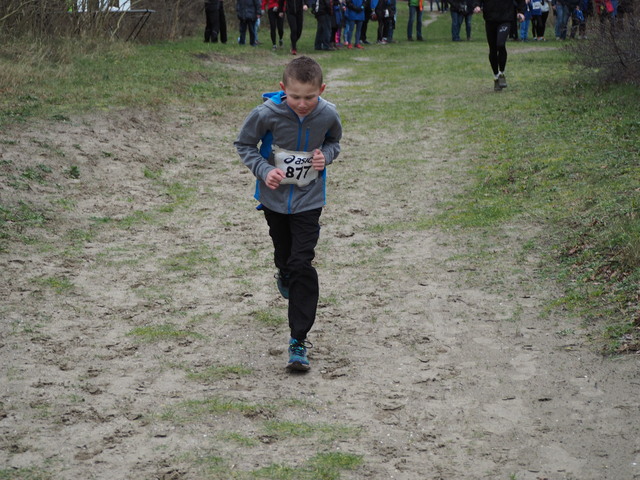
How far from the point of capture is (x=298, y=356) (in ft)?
17.5

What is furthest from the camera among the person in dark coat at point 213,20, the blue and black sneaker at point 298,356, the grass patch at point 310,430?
the person in dark coat at point 213,20

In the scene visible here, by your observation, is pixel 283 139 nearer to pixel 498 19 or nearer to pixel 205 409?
pixel 205 409

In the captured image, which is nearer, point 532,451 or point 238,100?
point 532,451

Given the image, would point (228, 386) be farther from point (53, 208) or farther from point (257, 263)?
point (53, 208)

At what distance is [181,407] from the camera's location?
4.78 meters

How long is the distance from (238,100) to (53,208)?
707 cm

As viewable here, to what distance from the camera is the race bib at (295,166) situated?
17.6 ft

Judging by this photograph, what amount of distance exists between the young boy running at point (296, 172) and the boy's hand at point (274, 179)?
0.21 feet

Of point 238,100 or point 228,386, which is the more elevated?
point 238,100

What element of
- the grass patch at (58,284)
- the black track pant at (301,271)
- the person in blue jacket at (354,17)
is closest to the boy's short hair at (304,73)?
the black track pant at (301,271)

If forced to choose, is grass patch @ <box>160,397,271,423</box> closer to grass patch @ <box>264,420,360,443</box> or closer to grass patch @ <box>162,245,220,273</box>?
grass patch @ <box>264,420,360,443</box>

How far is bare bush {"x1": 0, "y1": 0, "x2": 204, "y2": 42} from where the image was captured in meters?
16.4

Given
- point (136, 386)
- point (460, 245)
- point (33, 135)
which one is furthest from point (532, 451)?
point (33, 135)

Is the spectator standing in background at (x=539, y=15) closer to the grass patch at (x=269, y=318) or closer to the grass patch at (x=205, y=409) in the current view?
the grass patch at (x=269, y=318)
